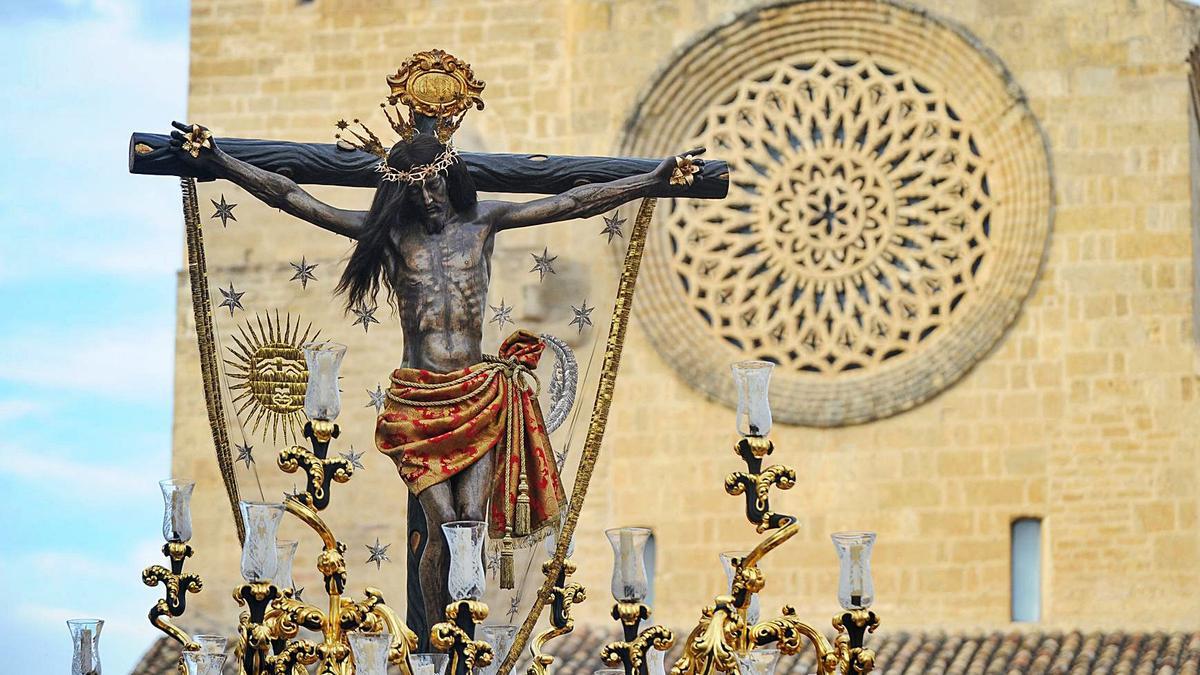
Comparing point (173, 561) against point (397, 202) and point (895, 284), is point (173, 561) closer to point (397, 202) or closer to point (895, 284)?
point (397, 202)

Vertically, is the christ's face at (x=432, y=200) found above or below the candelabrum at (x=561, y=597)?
above

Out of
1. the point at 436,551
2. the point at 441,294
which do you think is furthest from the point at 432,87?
the point at 436,551

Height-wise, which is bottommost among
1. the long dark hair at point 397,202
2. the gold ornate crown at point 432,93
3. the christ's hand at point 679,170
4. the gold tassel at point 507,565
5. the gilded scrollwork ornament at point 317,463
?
the gold tassel at point 507,565

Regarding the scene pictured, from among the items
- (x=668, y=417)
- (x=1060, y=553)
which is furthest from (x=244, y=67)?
(x=1060, y=553)

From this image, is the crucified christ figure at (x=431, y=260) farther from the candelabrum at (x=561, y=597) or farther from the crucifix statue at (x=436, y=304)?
the candelabrum at (x=561, y=597)

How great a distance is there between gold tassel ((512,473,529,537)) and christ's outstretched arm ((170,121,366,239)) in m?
0.95

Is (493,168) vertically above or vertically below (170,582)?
above

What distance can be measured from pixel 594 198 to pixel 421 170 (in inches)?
27.3

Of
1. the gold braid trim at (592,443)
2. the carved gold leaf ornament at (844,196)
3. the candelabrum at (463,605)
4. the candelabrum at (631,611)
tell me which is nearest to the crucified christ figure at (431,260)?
the gold braid trim at (592,443)

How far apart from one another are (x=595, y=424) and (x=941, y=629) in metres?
11.7

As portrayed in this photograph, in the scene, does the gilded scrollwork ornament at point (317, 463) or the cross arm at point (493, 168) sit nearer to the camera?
the gilded scrollwork ornament at point (317, 463)

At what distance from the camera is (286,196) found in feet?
29.3

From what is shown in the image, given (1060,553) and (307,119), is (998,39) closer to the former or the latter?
(1060,553)

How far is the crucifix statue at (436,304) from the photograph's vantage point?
28.4 ft
